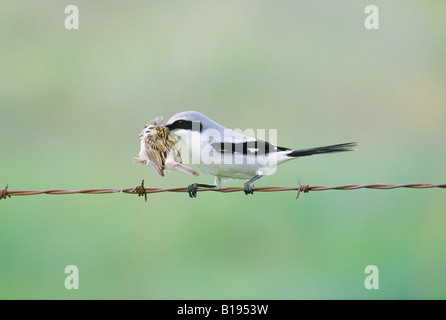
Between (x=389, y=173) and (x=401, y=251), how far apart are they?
1.73m

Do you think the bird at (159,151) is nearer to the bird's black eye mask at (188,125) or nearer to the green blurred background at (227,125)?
the bird's black eye mask at (188,125)

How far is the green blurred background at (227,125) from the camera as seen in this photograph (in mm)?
8453

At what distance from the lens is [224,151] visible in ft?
17.3

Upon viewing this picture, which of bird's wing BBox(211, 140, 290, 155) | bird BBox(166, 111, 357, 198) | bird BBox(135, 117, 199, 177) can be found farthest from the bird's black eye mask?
bird's wing BBox(211, 140, 290, 155)

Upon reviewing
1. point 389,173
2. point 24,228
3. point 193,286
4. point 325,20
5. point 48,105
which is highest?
point 325,20

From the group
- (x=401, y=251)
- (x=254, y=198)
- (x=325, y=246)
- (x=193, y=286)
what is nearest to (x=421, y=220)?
(x=401, y=251)

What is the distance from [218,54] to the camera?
517 inches

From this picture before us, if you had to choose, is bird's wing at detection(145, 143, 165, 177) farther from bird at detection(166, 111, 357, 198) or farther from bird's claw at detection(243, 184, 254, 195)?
bird's claw at detection(243, 184, 254, 195)

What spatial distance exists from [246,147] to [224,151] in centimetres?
20

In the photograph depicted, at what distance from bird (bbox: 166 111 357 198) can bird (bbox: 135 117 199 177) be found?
0.09 metres

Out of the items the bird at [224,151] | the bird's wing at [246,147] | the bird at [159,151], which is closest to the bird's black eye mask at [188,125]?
the bird at [224,151]

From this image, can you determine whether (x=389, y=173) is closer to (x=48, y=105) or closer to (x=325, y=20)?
(x=325, y=20)

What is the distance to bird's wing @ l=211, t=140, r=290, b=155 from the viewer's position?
527 cm

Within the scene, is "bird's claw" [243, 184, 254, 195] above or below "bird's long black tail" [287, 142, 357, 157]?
below
